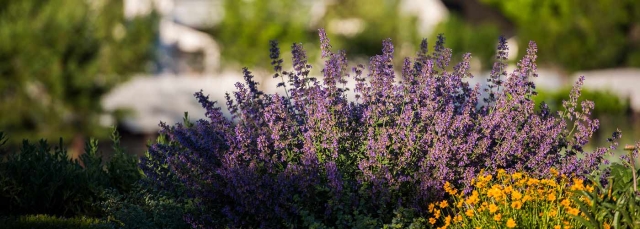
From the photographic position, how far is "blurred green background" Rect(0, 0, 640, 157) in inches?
948

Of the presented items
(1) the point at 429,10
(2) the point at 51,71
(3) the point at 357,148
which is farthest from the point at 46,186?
(1) the point at 429,10

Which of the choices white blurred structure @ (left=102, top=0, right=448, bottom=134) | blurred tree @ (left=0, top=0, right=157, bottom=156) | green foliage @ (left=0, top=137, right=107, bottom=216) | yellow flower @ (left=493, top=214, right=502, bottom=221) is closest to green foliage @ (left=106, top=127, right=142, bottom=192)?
green foliage @ (left=0, top=137, right=107, bottom=216)

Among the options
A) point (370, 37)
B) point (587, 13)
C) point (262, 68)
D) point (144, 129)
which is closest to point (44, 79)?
point (144, 129)

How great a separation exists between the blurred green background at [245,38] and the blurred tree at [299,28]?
0.15 feet

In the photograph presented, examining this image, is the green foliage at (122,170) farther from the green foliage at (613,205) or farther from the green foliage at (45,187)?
the green foliage at (613,205)

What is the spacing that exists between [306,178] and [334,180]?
186 mm

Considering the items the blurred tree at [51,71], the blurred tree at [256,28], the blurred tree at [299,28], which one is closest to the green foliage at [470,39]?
the blurred tree at [299,28]

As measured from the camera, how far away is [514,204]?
511 cm

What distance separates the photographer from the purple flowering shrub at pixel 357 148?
5.49m

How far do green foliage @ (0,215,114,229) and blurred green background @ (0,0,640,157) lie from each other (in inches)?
666

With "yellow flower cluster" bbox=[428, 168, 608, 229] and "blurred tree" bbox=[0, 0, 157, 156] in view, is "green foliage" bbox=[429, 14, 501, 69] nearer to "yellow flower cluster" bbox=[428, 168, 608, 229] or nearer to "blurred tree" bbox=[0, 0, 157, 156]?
"blurred tree" bbox=[0, 0, 157, 156]

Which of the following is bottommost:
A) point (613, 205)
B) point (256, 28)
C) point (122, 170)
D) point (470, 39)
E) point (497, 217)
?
point (497, 217)

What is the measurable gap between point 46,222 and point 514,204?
3.14m

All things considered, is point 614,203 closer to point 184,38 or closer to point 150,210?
point 150,210
